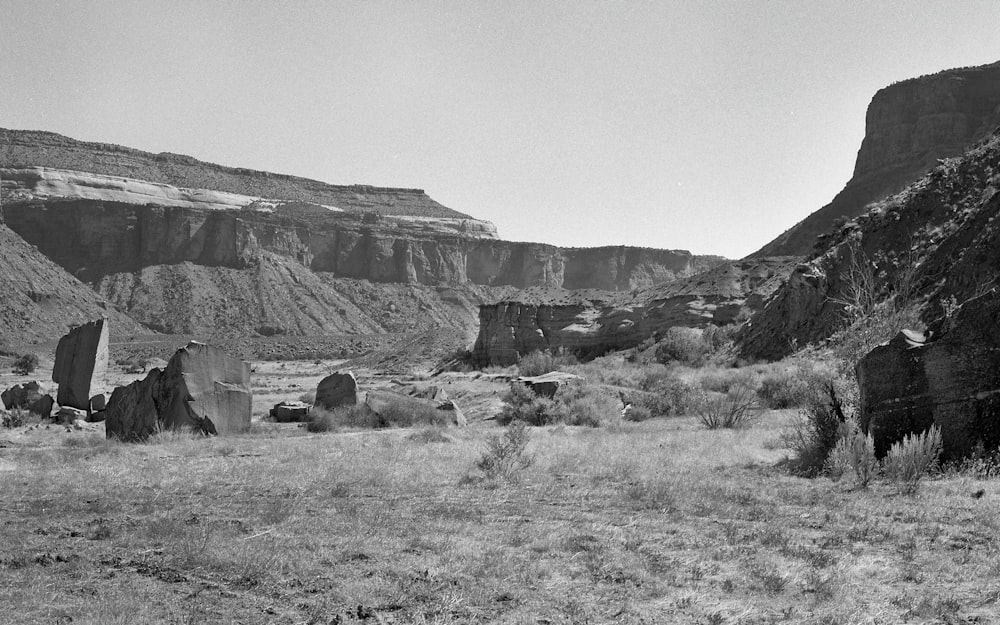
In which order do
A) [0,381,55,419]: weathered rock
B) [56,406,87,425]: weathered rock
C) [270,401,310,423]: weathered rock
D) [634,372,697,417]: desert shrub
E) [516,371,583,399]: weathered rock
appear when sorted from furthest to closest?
1. [516,371,583,399]: weathered rock
2. [0,381,55,419]: weathered rock
3. [270,401,310,423]: weathered rock
4. [56,406,87,425]: weathered rock
5. [634,372,697,417]: desert shrub

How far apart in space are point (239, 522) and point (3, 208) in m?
136

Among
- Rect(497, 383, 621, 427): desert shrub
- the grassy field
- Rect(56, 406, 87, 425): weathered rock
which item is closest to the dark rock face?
the grassy field

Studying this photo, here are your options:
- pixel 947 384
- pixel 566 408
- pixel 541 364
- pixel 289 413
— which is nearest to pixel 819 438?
pixel 947 384

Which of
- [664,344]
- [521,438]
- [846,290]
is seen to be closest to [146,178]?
[664,344]

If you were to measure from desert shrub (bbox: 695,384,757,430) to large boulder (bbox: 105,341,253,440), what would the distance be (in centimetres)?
1092

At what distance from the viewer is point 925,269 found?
→ 27516 millimetres

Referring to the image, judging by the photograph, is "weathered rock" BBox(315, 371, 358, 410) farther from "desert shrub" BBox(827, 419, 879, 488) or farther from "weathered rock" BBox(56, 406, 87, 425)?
"desert shrub" BBox(827, 419, 879, 488)

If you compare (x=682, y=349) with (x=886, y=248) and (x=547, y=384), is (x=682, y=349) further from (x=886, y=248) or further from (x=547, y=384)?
(x=547, y=384)

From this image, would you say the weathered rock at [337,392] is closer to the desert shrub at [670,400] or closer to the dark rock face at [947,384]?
the desert shrub at [670,400]

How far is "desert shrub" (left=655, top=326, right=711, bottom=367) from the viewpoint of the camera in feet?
134

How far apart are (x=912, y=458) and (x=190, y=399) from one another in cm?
1463

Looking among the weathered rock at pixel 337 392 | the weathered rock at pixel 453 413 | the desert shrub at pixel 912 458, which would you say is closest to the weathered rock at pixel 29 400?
the weathered rock at pixel 337 392

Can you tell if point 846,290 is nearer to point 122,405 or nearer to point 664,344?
point 664,344

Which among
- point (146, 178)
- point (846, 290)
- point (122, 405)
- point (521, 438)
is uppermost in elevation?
point (146, 178)
